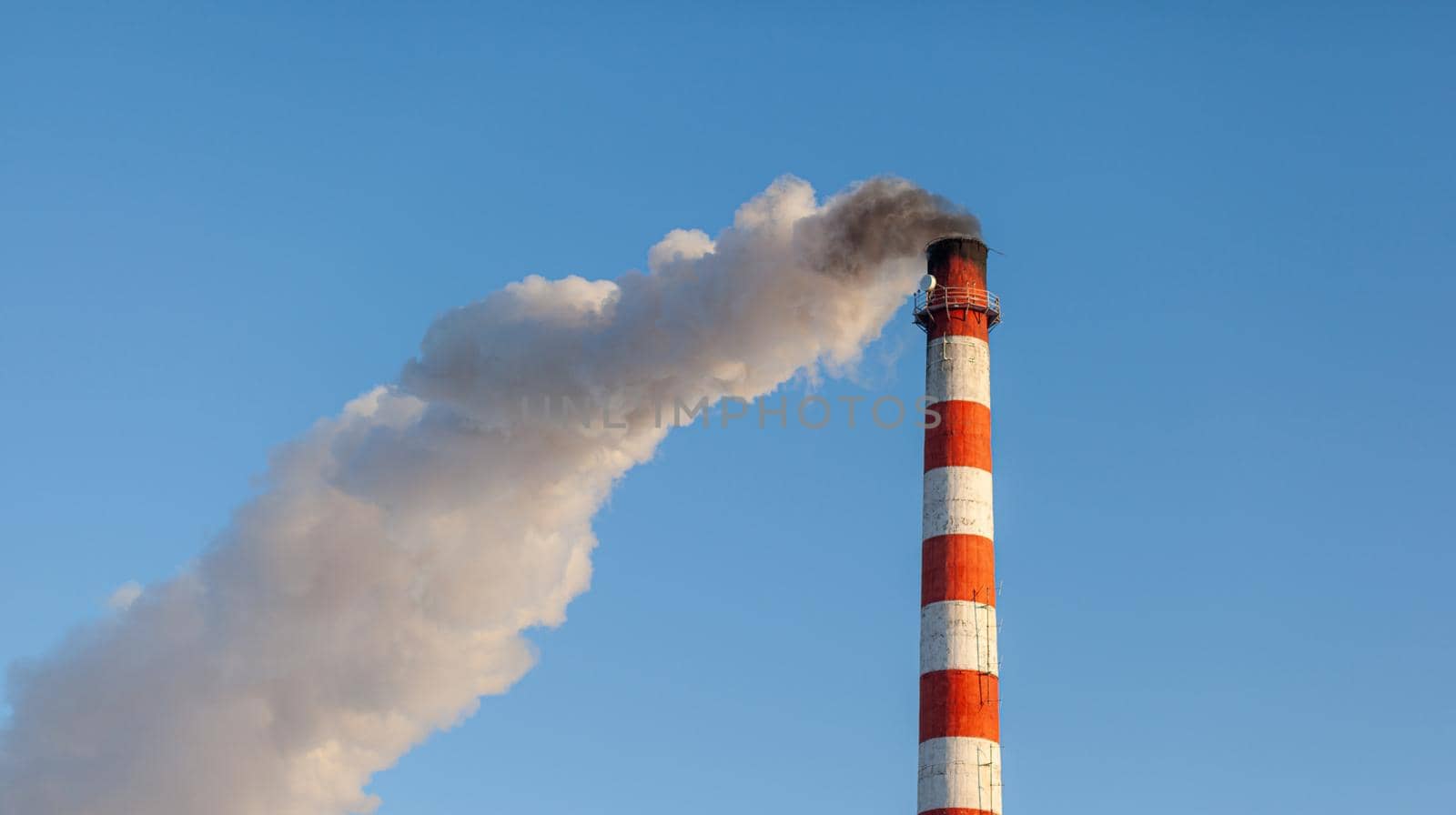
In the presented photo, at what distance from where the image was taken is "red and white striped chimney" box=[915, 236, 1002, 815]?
51531 millimetres

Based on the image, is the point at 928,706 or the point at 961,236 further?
the point at 961,236

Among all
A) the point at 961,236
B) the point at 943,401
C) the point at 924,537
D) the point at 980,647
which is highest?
the point at 961,236

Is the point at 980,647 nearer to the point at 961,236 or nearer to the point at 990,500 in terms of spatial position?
the point at 990,500

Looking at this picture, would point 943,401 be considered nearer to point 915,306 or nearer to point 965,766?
point 915,306

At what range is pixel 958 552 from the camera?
5353 centimetres

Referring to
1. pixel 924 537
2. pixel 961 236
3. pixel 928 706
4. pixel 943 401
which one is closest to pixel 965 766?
pixel 928 706

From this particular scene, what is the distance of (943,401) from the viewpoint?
55156mm

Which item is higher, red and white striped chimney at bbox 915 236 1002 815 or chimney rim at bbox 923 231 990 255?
chimney rim at bbox 923 231 990 255

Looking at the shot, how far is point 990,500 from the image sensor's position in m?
54.6

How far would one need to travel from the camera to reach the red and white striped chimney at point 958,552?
51.5m

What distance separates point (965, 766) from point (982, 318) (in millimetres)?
14111

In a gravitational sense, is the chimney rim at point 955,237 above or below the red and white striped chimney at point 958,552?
above

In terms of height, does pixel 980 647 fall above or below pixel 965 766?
above

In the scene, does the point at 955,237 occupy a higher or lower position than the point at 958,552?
higher
